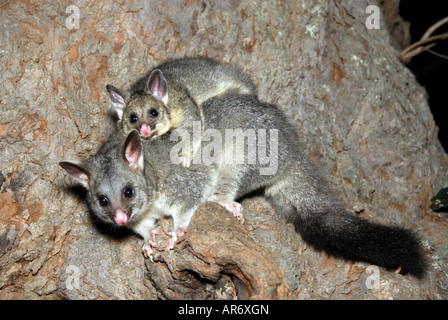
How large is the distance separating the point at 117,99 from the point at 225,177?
1119 mm

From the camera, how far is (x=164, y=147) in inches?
148

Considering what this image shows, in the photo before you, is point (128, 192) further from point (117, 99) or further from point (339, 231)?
point (339, 231)

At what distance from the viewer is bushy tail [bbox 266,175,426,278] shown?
10.4ft

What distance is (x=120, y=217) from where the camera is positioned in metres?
3.38

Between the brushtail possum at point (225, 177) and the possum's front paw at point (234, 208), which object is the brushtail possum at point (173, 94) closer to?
the brushtail possum at point (225, 177)

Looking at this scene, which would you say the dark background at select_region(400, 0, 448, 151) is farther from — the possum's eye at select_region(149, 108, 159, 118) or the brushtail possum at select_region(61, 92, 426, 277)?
the possum's eye at select_region(149, 108, 159, 118)

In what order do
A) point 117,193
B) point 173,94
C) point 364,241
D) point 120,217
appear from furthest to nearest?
1. point 173,94
2. point 117,193
3. point 120,217
4. point 364,241

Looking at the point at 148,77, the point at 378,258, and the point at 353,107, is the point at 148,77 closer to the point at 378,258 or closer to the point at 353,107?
the point at 353,107

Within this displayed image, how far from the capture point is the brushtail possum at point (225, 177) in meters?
3.51

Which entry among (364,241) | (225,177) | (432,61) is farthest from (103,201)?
(432,61)

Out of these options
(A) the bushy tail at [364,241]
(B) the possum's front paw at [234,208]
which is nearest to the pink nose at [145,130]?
(B) the possum's front paw at [234,208]

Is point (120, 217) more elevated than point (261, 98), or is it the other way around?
point (261, 98)

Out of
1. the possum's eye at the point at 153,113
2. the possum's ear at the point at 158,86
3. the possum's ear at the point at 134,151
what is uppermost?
the possum's ear at the point at 158,86

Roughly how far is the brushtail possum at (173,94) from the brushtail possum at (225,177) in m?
0.14
